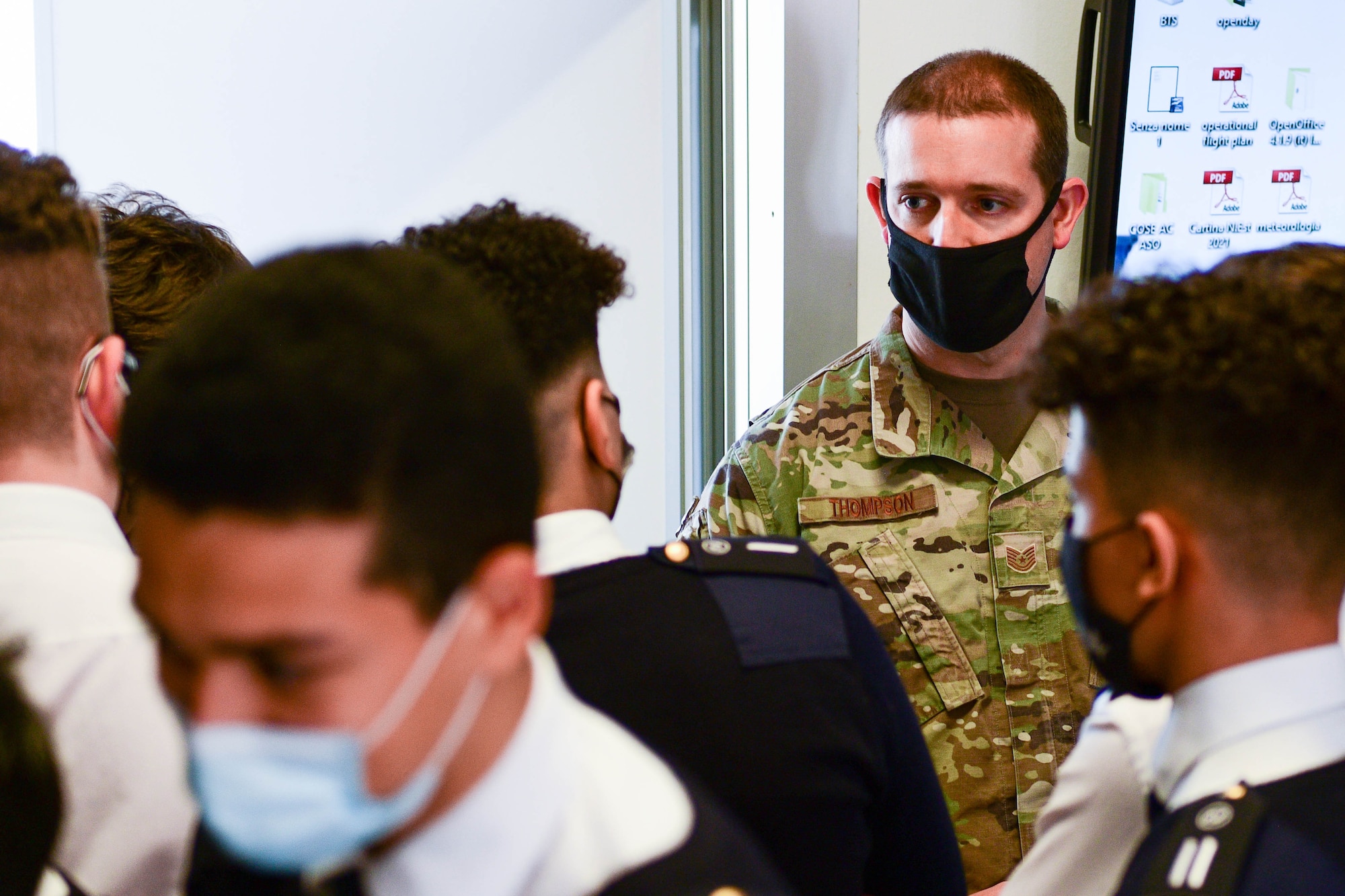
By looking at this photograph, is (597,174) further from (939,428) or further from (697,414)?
(939,428)

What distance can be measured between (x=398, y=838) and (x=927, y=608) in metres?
1.14

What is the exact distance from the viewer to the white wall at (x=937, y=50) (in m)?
2.00

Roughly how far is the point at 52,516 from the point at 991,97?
136 cm

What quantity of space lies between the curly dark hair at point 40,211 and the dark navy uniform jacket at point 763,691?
2.13 ft

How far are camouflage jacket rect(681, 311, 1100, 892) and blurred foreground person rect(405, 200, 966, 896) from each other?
494mm

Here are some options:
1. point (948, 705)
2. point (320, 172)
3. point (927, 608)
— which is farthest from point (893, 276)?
point (320, 172)

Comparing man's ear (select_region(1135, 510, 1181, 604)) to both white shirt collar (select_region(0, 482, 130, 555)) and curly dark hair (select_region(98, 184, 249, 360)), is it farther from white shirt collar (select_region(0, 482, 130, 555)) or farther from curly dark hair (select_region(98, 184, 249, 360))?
curly dark hair (select_region(98, 184, 249, 360))

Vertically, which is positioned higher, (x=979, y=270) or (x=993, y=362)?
(x=979, y=270)

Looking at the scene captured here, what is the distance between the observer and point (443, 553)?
613 millimetres

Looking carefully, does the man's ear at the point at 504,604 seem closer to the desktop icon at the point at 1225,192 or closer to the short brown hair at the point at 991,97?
the short brown hair at the point at 991,97

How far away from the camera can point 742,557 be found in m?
1.11

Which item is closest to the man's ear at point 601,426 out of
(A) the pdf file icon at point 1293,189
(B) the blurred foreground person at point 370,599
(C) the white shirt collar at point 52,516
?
(B) the blurred foreground person at point 370,599

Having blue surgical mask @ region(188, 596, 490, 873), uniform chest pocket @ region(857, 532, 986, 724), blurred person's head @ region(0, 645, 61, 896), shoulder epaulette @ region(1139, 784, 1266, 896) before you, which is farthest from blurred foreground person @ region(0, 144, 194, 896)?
uniform chest pocket @ region(857, 532, 986, 724)

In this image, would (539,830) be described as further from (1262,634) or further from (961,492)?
(961,492)
